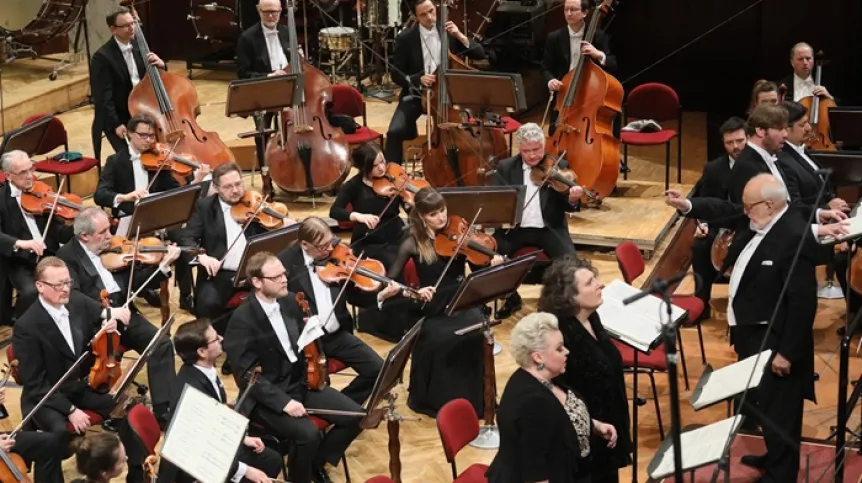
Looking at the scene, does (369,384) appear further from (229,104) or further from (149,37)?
(149,37)

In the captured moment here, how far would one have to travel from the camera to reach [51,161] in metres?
8.45

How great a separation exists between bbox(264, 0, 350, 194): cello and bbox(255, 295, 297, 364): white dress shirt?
9.58ft

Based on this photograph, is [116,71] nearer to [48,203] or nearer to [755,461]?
[48,203]

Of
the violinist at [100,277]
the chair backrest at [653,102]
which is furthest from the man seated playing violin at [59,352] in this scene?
the chair backrest at [653,102]

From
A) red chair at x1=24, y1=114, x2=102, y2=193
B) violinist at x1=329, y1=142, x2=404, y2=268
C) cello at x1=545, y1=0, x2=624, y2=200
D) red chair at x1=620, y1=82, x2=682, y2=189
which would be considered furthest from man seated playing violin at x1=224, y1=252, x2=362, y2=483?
red chair at x1=620, y1=82, x2=682, y2=189

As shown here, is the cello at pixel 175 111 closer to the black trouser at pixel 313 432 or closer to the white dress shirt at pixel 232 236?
the white dress shirt at pixel 232 236

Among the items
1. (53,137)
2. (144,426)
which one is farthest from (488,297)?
(53,137)

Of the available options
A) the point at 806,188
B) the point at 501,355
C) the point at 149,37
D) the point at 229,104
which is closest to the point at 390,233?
the point at 501,355

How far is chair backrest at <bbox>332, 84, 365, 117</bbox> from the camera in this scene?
358 inches

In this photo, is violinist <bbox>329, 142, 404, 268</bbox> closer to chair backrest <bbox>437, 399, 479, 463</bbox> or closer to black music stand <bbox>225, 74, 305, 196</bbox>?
black music stand <bbox>225, 74, 305, 196</bbox>

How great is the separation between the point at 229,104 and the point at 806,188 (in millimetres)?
3537

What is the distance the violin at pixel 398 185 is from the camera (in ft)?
23.9

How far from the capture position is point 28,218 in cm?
700

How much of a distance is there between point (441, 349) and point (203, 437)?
6.51 feet
